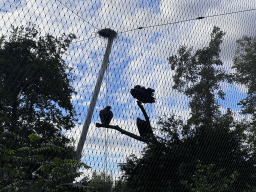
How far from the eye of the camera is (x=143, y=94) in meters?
3.35

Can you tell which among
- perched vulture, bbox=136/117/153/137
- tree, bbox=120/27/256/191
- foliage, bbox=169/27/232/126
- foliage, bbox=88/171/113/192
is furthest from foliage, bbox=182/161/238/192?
foliage, bbox=88/171/113/192

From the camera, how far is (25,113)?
4543 mm

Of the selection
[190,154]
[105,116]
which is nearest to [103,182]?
[105,116]

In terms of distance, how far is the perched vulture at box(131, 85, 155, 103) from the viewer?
128 inches

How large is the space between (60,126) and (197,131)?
2919mm

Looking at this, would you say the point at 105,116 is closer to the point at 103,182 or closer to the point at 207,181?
the point at 103,182

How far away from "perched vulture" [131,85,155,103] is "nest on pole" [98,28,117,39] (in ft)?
2.37

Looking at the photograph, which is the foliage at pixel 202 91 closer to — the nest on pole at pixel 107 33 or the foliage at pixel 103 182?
the nest on pole at pixel 107 33

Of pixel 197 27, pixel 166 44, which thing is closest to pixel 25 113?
pixel 166 44

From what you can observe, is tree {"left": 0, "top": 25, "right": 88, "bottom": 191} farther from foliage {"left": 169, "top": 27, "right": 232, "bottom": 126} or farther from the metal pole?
foliage {"left": 169, "top": 27, "right": 232, "bottom": 126}

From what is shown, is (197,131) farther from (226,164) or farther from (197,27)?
(197,27)

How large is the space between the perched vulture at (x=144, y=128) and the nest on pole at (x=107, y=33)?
36.3 inches

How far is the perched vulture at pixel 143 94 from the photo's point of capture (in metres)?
3.24

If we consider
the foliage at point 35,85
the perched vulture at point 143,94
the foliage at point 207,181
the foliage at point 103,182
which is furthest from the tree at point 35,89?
the foliage at point 207,181
